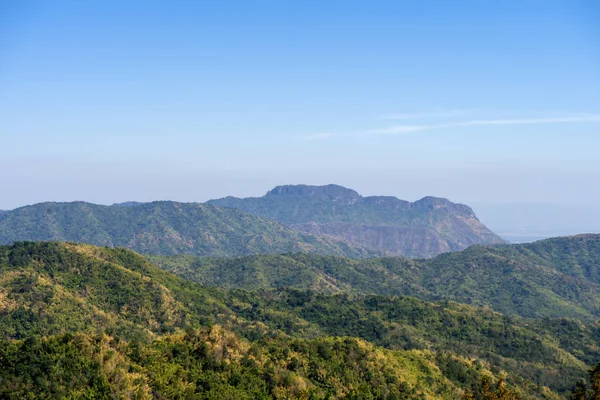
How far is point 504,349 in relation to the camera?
12712cm

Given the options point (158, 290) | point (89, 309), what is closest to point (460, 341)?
A: point (158, 290)

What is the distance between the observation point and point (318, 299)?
6422 inches

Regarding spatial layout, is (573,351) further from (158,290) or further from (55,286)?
(55,286)

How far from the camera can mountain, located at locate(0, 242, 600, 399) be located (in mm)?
53000

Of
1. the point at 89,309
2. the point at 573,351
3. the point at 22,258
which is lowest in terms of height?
the point at 573,351

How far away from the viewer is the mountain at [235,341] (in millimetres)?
53000

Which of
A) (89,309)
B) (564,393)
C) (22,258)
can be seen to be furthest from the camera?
(22,258)

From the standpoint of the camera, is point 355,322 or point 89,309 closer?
point 89,309

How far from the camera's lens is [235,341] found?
66875 millimetres

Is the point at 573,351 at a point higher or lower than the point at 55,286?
lower

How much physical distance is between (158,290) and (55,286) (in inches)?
942

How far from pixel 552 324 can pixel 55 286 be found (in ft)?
428

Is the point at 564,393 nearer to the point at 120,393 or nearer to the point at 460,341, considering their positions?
the point at 460,341

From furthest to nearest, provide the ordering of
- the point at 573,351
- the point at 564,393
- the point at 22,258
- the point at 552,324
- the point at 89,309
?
the point at 552,324 < the point at 573,351 < the point at 22,258 < the point at 89,309 < the point at 564,393
